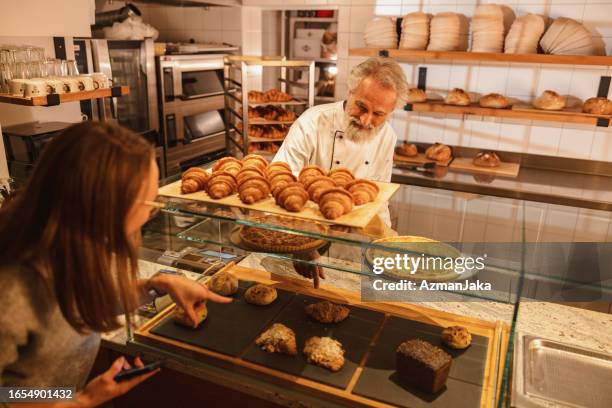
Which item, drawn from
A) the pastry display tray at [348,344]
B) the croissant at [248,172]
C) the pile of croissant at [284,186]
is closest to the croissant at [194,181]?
the pile of croissant at [284,186]

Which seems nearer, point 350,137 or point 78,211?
point 78,211

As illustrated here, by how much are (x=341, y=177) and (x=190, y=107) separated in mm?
3478

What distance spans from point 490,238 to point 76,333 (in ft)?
4.00

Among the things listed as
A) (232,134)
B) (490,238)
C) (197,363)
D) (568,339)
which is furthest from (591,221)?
(232,134)

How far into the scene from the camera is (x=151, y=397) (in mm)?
1692

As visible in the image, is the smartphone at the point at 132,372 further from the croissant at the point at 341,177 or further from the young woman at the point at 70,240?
the croissant at the point at 341,177

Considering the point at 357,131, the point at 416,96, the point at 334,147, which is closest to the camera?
the point at 357,131

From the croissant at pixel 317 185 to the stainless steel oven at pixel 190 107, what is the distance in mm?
3301

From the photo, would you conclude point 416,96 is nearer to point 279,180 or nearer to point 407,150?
point 407,150

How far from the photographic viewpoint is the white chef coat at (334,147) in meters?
2.77

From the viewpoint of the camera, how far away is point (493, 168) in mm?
4051

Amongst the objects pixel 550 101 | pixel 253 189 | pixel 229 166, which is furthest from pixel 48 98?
pixel 550 101

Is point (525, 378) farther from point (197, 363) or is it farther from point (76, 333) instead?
point (76, 333)

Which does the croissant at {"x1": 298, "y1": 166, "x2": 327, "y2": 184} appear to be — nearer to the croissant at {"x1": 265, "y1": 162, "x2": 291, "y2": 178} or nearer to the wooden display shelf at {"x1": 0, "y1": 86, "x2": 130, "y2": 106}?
the croissant at {"x1": 265, "y1": 162, "x2": 291, "y2": 178}
